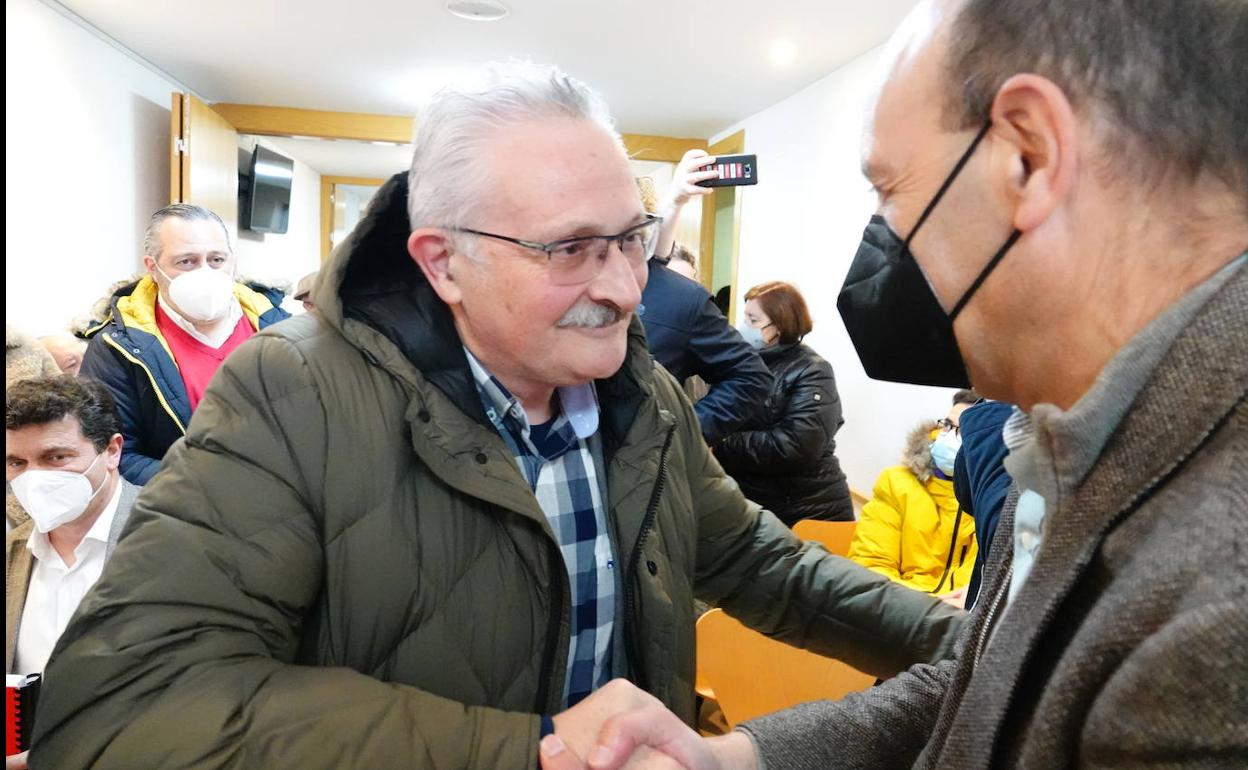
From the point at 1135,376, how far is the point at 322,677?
791 millimetres

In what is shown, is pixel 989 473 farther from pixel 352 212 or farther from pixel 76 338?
pixel 352 212

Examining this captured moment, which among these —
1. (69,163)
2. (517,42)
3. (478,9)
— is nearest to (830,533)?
(478,9)

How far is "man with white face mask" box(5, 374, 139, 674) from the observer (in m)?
1.81

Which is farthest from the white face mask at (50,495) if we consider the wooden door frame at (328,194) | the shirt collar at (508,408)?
the wooden door frame at (328,194)

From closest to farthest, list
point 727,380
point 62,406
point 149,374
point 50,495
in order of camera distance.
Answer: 1. point 50,495
2. point 62,406
3. point 149,374
4. point 727,380

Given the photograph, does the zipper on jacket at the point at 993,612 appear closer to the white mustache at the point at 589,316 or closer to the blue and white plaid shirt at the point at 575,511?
the blue and white plaid shirt at the point at 575,511

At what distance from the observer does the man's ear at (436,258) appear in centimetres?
117

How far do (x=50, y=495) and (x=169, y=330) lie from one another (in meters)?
0.86

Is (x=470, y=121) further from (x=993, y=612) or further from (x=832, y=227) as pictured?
(x=832, y=227)

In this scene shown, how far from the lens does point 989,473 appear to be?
55.3 inches

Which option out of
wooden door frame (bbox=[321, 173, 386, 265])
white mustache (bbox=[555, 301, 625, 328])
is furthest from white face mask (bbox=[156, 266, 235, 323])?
wooden door frame (bbox=[321, 173, 386, 265])

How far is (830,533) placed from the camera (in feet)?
9.31

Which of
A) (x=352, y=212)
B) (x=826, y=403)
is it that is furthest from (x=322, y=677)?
(x=352, y=212)

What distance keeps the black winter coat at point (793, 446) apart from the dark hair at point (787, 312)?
5 centimetres
